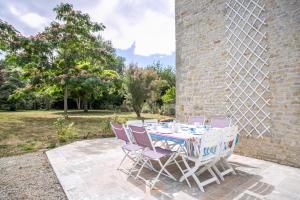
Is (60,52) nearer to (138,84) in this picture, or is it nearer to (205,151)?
(138,84)

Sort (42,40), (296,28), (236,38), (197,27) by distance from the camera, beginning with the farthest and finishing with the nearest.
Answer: (42,40)
(197,27)
(236,38)
(296,28)

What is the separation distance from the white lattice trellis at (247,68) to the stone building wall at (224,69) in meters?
0.13

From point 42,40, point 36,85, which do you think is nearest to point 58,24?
point 42,40

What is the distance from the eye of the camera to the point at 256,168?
3.68 meters

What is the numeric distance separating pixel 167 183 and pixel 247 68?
3048 millimetres

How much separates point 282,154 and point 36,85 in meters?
11.5

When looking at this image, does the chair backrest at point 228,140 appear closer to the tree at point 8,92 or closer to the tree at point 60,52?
the tree at point 60,52

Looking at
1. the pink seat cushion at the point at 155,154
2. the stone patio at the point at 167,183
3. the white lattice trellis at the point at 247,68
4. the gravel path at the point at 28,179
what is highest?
the white lattice trellis at the point at 247,68

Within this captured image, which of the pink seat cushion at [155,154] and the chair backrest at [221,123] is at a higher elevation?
the chair backrest at [221,123]

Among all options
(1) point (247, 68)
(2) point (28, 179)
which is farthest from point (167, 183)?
(1) point (247, 68)

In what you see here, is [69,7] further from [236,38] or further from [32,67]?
[236,38]

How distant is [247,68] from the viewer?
→ 14.5 ft

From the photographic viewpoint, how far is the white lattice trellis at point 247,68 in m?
4.16

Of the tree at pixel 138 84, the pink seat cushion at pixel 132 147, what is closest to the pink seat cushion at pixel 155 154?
the pink seat cushion at pixel 132 147
